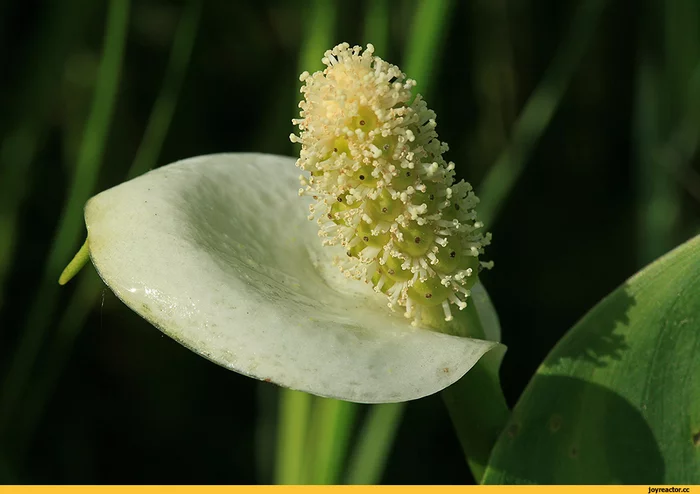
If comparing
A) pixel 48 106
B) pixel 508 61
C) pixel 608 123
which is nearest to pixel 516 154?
pixel 508 61

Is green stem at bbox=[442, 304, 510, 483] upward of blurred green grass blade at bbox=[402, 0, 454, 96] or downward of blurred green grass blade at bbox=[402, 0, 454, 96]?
downward

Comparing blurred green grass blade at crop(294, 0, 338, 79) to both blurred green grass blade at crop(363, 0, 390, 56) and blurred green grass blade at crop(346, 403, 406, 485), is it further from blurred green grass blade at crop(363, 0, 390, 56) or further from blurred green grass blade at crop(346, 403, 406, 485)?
blurred green grass blade at crop(346, 403, 406, 485)

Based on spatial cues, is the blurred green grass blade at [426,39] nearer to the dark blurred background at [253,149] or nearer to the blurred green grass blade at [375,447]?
the dark blurred background at [253,149]

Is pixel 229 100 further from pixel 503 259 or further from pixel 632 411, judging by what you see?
pixel 632 411

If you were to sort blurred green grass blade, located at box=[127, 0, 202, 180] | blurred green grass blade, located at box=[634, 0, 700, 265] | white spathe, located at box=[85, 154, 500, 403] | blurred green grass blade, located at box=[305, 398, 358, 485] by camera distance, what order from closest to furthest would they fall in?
1. white spathe, located at box=[85, 154, 500, 403]
2. blurred green grass blade, located at box=[305, 398, 358, 485]
3. blurred green grass blade, located at box=[127, 0, 202, 180]
4. blurred green grass blade, located at box=[634, 0, 700, 265]

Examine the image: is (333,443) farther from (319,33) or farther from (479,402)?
(319,33)

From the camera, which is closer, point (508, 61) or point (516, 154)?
point (516, 154)

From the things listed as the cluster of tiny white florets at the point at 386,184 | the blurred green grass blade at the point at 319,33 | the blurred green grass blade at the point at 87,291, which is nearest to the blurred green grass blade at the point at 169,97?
the blurred green grass blade at the point at 87,291
